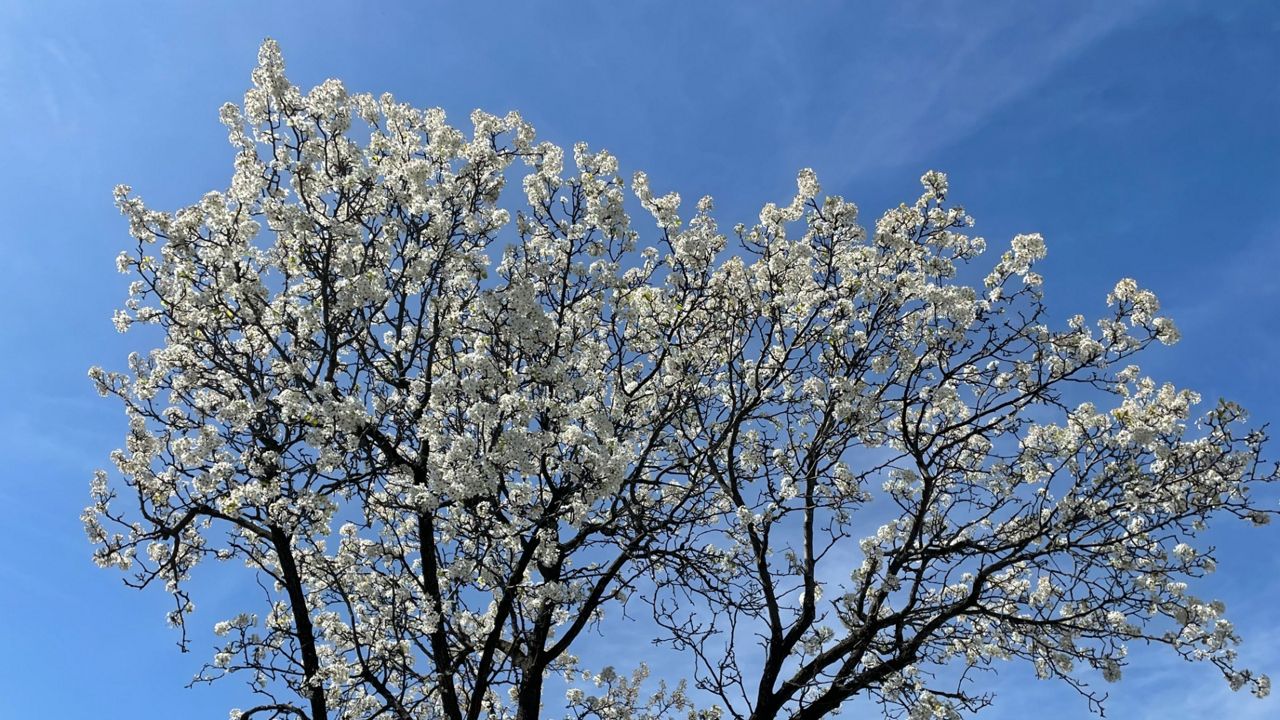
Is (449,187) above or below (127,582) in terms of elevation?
above

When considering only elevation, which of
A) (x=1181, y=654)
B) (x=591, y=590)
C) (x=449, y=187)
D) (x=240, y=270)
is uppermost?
(x=449, y=187)

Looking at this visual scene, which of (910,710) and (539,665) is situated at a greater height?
(539,665)

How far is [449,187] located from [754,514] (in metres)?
A: 6.09

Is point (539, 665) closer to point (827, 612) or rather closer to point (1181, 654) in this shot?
point (827, 612)

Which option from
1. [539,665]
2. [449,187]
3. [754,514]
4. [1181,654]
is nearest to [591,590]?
[539,665]

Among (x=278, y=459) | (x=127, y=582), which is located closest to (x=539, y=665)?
(x=278, y=459)

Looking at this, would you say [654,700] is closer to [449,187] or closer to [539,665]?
[539,665]

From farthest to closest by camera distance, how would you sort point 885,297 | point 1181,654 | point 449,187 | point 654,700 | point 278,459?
point 654,700
point 885,297
point 449,187
point 1181,654
point 278,459

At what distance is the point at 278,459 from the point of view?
35.5 ft

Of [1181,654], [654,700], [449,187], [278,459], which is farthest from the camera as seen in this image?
[654,700]

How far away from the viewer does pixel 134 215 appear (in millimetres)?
11727

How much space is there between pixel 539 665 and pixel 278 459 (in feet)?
15.2

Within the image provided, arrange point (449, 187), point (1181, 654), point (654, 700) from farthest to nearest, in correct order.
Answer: point (654, 700) < point (449, 187) < point (1181, 654)

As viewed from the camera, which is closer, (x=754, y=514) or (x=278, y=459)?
(x=278, y=459)
